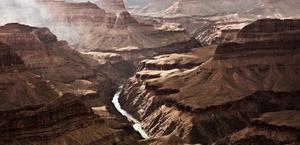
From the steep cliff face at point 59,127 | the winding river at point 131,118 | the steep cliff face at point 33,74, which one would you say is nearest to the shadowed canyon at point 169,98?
the steep cliff face at point 59,127

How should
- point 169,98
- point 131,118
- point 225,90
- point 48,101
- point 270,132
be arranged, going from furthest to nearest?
point 131,118 < point 169,98 < point 225,90 < point 48,101 < point 270,132

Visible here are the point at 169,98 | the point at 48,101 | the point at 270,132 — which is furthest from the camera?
the point at 169,98

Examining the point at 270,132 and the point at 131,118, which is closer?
the point at 270,132

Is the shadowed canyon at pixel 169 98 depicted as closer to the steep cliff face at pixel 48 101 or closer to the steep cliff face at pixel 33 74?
the steep cliff face at pixel 48 101

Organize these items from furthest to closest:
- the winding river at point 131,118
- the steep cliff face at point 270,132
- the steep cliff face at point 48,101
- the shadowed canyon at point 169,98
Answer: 1. the winding river at point 131,118
2. the steep cliff face at point 270,132
3. the shadowed canyon at point 169,98
4. the steep cliff face at point 48,101

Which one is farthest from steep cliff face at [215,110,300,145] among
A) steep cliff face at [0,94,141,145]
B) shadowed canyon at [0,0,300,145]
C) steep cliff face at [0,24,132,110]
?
steep cliff face at [0,24,132,110]

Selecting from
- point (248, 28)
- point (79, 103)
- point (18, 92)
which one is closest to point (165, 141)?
point (79, 103)

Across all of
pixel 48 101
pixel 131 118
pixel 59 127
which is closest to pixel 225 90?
pixel 131 118

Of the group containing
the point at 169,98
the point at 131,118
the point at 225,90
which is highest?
the point at 225,90

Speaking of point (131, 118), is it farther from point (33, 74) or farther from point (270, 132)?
point (270, 132)
